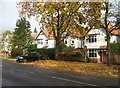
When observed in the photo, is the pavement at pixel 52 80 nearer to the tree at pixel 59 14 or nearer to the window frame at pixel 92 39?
the tree at pixel 59 14

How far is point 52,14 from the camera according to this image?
34312 millimetres

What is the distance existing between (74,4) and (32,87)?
21.7 metres

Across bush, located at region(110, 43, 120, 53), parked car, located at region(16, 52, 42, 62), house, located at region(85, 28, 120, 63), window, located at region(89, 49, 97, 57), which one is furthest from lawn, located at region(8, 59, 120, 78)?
window, located at region(89, 49, 97, 57)

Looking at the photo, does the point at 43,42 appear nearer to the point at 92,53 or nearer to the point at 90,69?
the point at 92,53

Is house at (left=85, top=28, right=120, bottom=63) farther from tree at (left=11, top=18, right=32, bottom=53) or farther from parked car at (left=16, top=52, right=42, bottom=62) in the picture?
tree at (left=11, top=18, right=32, bottom=53)

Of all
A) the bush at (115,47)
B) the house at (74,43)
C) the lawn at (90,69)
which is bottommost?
the lawn at (90,69)

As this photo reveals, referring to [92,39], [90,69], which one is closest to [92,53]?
[92,39]

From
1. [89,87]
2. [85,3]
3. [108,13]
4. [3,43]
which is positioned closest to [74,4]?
[85,3]

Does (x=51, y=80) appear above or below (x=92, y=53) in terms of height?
below

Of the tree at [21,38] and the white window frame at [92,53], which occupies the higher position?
the tree at [21,38]

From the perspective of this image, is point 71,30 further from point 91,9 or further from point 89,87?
point 89,87

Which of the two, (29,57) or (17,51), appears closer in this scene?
(29,57)

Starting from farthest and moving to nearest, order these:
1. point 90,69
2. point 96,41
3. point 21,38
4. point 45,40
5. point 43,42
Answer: point 43,42, point 45,40, point 21,38, point 96,41, point 90,69

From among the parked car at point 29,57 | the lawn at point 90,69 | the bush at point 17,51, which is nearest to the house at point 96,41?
the parked car at point 29,57
